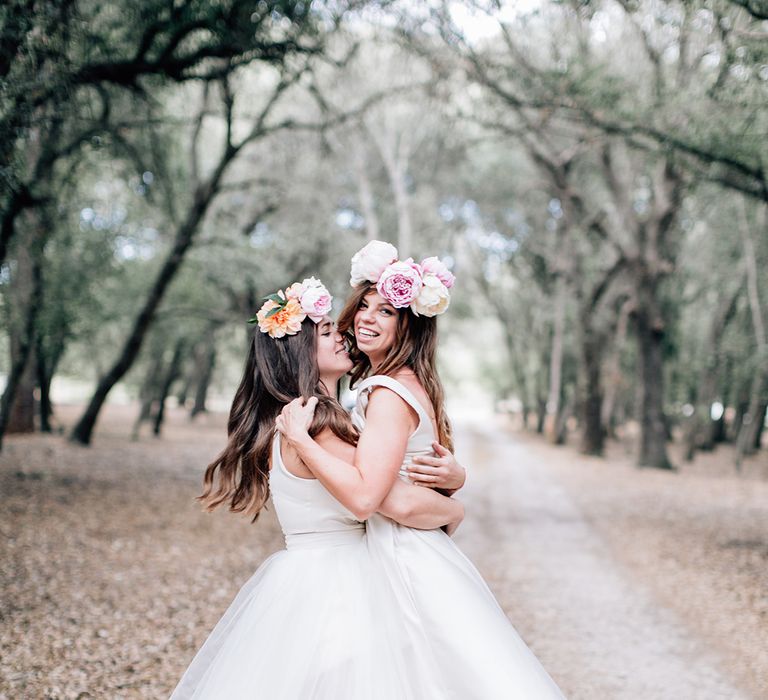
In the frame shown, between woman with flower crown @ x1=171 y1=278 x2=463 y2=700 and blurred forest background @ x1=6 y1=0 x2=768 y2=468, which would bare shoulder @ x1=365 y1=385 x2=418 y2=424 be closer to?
woman with flower crown @ x1=171 y1=278 x2=463 y2=700

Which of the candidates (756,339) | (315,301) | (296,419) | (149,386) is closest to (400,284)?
(315,301)

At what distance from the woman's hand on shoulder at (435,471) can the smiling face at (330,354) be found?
51cm

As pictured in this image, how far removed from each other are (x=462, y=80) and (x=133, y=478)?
29.8ft

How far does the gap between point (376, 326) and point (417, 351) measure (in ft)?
0.62

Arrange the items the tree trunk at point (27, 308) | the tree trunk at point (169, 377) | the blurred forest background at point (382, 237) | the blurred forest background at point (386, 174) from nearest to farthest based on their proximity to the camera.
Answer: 1. the blurred forest background at point (382, 237)
2. the blurred forest background at point (386, 174)
3. the tree trunk at point (27, 308)
4. the tree trunk at point (169, 377)

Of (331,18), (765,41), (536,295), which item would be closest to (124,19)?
(331,18)

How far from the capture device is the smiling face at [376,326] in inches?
116

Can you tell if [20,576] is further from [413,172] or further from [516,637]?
[413,172]

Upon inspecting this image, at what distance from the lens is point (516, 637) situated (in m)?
2.62

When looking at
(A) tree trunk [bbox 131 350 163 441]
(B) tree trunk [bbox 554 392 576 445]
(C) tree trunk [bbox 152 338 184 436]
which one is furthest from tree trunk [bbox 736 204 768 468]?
(A) tree trunk [bbox 131 350 163 441]

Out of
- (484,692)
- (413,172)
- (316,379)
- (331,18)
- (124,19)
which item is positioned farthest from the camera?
(413,172)

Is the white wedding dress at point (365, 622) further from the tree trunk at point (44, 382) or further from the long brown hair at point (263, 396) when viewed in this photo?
the tree trunk at point (44, 382)

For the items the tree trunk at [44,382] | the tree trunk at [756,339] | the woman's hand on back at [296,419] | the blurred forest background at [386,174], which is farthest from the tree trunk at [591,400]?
the woman's hand on back at [296,419]

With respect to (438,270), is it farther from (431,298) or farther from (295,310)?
(295,310)
